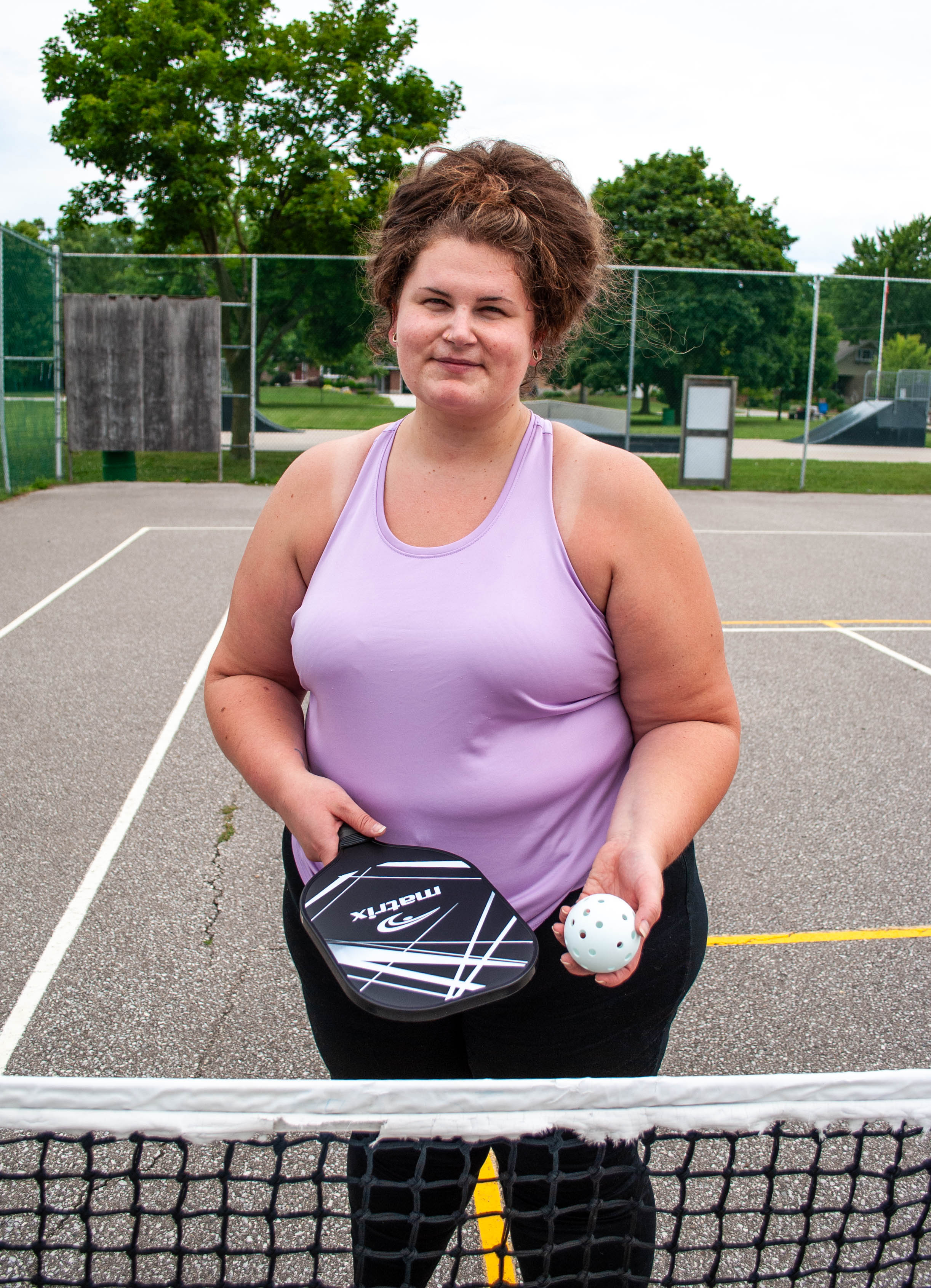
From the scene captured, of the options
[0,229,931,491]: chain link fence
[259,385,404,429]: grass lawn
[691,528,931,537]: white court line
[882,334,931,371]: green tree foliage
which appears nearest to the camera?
[691,528,931,537]: white court line

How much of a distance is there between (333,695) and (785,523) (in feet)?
43.8

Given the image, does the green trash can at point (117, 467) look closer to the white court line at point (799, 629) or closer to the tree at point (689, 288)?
the tree at point (689, 288)

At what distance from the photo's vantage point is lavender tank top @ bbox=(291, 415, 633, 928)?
1.58 metres

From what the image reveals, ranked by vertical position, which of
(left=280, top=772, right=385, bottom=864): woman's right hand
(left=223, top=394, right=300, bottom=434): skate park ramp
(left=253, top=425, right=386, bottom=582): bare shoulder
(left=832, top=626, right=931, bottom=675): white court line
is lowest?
(left=832, top=626, right=931, bottom=675): white court line

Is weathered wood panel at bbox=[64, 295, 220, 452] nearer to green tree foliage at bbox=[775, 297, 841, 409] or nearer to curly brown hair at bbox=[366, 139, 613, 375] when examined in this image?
green tree foliage at bbox=[775, 297, 841, 409]

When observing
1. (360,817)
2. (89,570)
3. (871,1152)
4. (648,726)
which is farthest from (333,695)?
(89,570)

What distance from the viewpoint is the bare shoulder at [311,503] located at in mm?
1754

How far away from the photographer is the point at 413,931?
149 centimetres

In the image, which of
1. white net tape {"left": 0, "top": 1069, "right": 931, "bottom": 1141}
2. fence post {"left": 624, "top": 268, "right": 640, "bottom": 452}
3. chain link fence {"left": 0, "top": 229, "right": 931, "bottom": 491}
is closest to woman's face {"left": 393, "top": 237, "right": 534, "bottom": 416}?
white net tape {"left": 0, "top": 1069, "right": 931, "bottom": 1141}

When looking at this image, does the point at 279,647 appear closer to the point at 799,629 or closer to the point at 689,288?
the point at 799,629

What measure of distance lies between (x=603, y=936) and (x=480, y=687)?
0.40 m

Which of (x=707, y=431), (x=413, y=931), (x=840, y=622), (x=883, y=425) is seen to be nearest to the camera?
(x=413, y=931)

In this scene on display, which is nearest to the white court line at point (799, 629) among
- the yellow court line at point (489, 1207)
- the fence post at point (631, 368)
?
the yellow court line at point (489, 1207)

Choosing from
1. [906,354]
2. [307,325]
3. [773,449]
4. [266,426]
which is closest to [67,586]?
[307,325]
